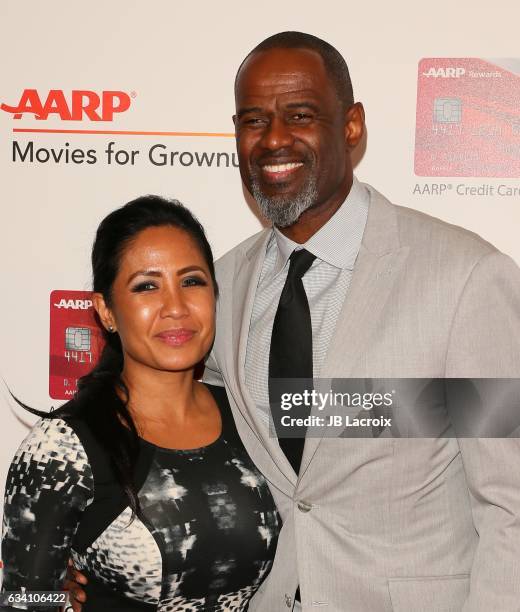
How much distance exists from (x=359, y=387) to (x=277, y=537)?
411 millimetres

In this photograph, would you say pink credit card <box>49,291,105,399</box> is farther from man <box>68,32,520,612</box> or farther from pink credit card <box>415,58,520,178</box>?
pink credit card <box>415,58,520,178</box>

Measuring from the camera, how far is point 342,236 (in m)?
1.92

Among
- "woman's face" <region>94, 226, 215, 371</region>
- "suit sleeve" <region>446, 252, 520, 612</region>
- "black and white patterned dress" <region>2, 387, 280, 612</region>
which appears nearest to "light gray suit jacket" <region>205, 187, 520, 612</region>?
"suit sleeve" <region>446, 252, 520, 612</region>

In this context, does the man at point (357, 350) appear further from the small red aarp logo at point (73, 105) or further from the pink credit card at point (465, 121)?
the small red aarp logo at point (73, 105)

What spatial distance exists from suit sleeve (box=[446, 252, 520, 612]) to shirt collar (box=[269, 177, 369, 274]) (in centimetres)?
31

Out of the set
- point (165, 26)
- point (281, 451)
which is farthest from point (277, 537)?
point (165, 26)

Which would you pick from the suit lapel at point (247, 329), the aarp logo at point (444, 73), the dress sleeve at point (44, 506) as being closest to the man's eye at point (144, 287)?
the suit lapel at point (247, 329)

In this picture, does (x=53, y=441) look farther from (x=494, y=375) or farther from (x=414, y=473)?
(x=494, y=375)

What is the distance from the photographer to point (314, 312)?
1.87 m

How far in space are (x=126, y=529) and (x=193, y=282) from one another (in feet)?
1.89

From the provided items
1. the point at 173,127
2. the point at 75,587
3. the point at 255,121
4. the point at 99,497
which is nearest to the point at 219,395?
the point at 99,497

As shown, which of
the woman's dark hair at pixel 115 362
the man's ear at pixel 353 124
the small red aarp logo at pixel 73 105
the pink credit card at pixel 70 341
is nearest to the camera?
the woman's dark hair at pixel 115 362

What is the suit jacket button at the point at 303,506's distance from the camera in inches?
70.8

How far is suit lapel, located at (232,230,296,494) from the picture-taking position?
1843 millimetres
